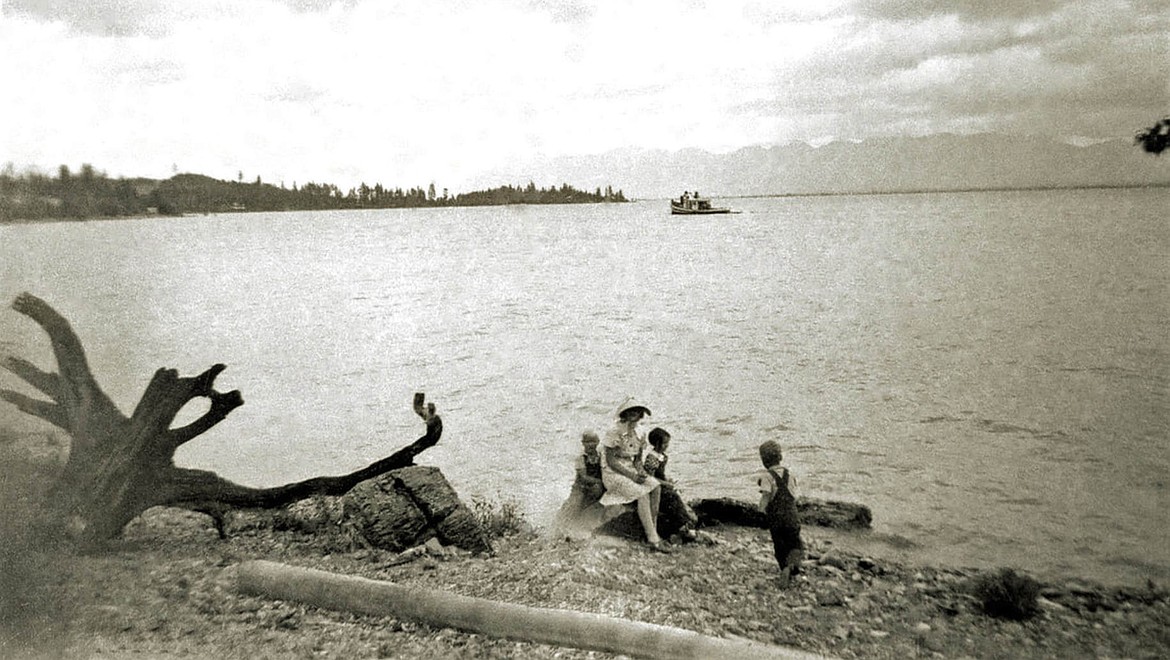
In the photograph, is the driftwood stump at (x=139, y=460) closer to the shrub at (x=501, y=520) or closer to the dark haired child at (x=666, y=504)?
the shrub at (x=501, y=520)

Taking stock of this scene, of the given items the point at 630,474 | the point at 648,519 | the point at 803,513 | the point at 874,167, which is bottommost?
the point at 803,513

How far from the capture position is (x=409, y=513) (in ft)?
15.7

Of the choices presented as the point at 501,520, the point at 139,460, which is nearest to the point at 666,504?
the point at 501,520

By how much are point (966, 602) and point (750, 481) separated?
289cm

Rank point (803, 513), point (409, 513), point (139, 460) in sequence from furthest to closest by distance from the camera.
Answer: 1. point (803, 513)
2. point (139, 460)
3. point (409, 513)

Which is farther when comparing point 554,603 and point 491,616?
point 554,603

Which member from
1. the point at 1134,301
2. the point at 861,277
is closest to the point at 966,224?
the point at 861,277

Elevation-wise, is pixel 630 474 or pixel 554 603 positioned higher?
pixel 630 474

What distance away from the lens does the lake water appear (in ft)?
16.1

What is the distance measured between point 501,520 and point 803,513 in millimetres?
2053

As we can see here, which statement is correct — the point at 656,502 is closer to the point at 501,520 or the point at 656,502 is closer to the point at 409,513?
the point at 501,520

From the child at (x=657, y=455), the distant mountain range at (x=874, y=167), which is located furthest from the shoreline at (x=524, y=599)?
the distant mountain range at (x=874, y=167)

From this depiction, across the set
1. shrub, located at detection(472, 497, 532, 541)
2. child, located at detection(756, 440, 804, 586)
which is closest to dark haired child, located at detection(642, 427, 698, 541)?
child, located at detection(756, 440, 804, 586)

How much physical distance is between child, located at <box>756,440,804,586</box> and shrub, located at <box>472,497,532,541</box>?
1815mm
